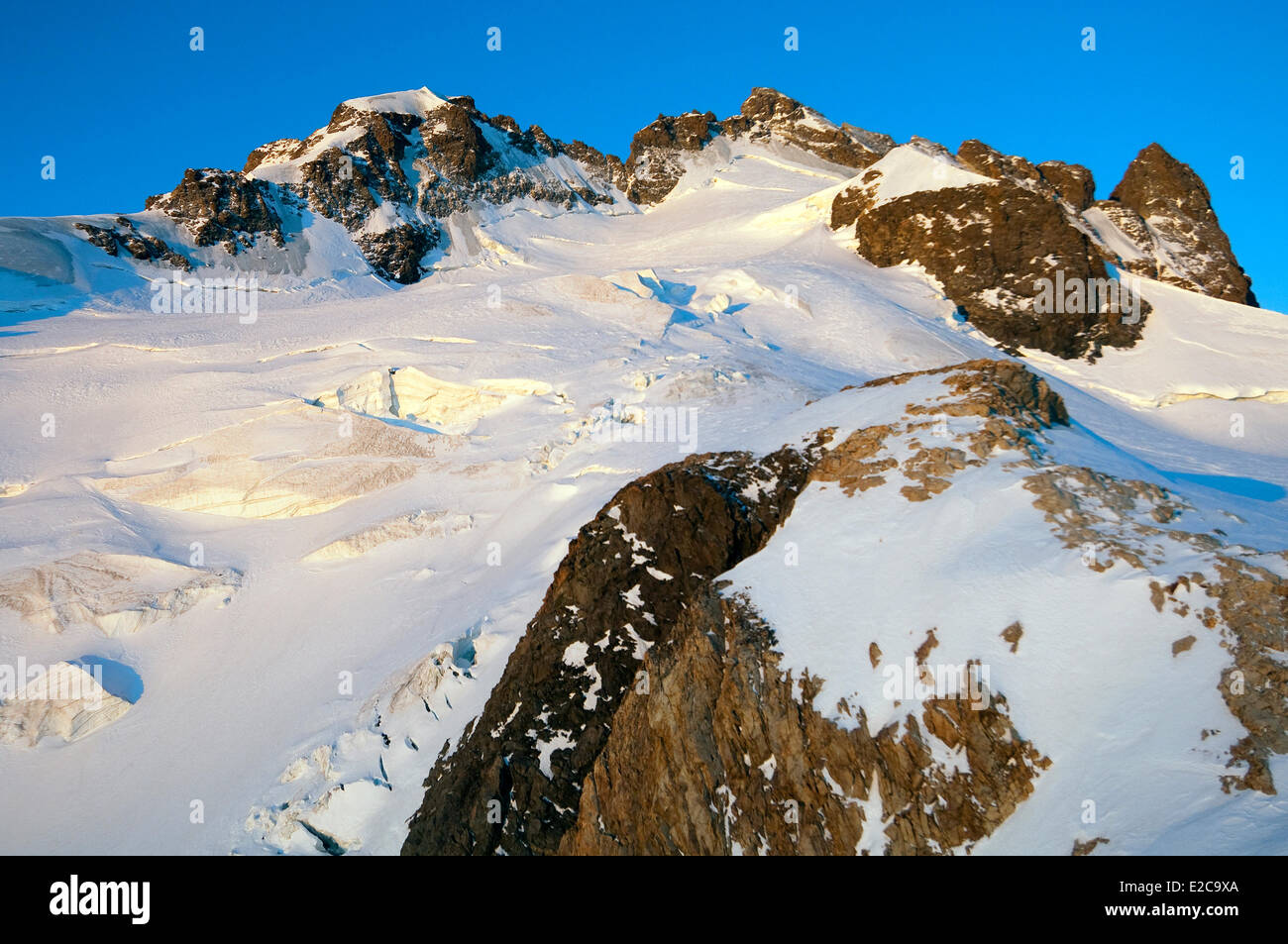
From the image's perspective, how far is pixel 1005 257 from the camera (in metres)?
43.9

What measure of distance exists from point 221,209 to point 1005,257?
51.2 m

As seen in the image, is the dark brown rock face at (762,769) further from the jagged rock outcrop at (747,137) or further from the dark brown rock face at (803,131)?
the dark brown rock face at (803,131)

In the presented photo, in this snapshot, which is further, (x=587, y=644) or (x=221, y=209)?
(x=221, y=209)

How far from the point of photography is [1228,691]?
9.65 meters

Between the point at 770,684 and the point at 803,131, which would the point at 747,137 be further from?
the point at 770,684

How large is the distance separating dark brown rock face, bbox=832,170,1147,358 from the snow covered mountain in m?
0.21

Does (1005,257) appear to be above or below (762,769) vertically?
above

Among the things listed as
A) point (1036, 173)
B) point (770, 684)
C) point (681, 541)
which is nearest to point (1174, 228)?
point (1036, 173)

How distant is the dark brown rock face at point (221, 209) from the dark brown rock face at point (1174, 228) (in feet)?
182

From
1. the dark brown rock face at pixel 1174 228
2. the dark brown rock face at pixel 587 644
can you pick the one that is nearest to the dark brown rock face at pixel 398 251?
the dark brown rock face at pixel 1174 228

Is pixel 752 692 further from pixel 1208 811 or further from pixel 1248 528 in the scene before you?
pixel 1248 528

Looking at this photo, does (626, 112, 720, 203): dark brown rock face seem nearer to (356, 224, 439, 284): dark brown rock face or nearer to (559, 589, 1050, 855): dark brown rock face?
(356, 224, 439, 284): dark brown rock face

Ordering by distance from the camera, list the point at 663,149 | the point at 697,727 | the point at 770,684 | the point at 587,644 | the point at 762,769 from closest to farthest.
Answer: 1. the point at 762,769
2. the point at 770,684
3. the point at 697,727
4. the point at 587,644
5. the point at 663,149
